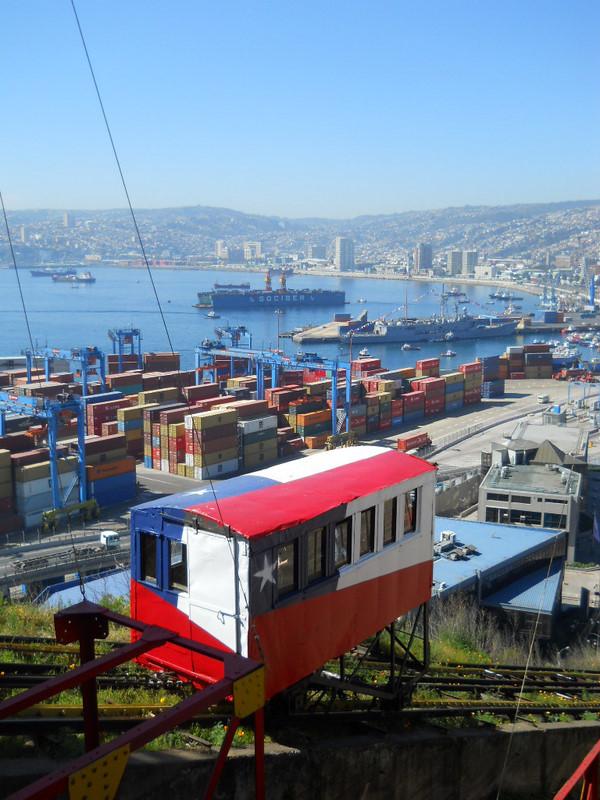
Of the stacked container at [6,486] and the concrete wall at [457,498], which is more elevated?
the stacked container at [6,486]

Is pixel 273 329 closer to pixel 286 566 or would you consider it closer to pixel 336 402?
pixel 336 402

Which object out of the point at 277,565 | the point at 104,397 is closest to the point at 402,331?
the point at 104,397

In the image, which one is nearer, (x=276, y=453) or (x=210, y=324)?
(x=276, y=453)

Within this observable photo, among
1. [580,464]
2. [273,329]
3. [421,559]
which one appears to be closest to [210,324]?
[273,329]

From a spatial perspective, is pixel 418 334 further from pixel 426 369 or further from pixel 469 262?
pixel 469 262

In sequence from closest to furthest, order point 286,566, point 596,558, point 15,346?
point 286,566
point 596,558
point 15,346

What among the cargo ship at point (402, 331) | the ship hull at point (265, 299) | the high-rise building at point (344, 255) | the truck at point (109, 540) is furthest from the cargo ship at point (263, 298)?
the high-rise building at point (344, 255)

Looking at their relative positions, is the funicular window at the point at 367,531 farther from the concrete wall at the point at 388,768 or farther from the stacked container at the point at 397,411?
the stacked container at the point at 397,411
